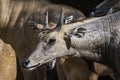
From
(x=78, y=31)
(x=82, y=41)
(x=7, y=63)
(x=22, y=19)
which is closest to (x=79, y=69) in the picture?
(x=82, y=41)

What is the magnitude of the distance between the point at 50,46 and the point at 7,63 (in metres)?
4.68

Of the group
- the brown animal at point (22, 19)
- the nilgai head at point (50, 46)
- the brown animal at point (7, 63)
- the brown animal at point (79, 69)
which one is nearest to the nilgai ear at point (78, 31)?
the nilgai head at point (50, 46)

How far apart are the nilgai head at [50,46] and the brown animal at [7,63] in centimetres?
447

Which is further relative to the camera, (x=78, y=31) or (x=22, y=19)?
(x=22, y=19)

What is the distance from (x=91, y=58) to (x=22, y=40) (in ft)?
7.33

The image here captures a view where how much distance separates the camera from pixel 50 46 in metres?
9.56

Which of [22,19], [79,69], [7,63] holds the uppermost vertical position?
[22,19]

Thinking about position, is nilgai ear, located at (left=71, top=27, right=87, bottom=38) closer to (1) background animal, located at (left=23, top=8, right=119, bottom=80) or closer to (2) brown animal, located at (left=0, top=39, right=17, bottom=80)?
(1) background animal, located at (left=23, top=8, right=119, bottom=80)

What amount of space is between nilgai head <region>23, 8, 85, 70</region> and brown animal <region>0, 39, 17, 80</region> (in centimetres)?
447

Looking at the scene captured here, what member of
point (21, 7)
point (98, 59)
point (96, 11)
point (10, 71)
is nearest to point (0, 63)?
point (10, 71)

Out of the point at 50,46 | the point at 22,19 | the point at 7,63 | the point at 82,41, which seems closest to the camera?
the point at 50,46

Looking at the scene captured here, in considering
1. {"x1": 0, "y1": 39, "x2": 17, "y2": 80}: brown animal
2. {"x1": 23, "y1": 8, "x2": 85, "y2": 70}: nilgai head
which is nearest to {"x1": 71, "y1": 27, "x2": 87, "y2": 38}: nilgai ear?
{"x1": 23, "y1": 8, "x2": 85, "y2": 70}: nilgai head

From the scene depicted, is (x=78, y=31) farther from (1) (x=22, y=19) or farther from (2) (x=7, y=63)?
(2) (x=7, y=63)

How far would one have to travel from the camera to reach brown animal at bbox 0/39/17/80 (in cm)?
1403
